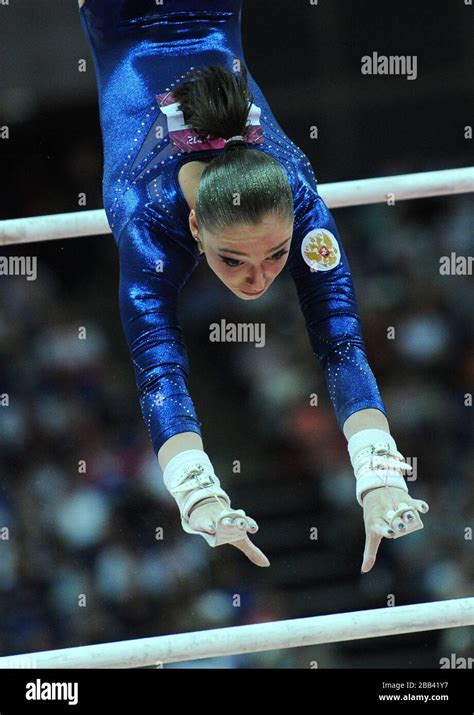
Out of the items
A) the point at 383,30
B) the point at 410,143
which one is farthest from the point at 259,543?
the point at 383,30

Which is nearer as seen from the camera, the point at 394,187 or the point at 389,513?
the point at 389,513

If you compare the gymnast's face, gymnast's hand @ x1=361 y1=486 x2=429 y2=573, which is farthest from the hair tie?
gymnast's hand @ x1=361 y1=486 x2=429 y2=573

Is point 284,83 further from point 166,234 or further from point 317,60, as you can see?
point 166,234

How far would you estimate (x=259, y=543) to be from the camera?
325cm

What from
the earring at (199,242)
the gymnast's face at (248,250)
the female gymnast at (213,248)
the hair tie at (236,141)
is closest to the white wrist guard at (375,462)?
the female gymnast at (213,248)

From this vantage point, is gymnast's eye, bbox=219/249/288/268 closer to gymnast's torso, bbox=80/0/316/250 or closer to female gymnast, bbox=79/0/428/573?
female gymnast, bbox=79/0/428/573

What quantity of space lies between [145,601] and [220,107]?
1.81 metres

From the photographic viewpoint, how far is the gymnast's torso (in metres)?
2.00

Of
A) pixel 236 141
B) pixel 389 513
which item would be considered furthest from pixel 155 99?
pixel 389 513

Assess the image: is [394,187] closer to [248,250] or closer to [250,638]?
[248,250]

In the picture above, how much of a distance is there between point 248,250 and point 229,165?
0.50ft

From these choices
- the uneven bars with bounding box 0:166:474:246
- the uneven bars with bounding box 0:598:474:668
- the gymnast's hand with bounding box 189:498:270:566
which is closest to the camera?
the gymnast's hand with bounding box 189:498:270:566

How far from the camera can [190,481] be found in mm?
1869

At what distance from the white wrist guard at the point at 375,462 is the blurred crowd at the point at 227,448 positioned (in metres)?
1.37
